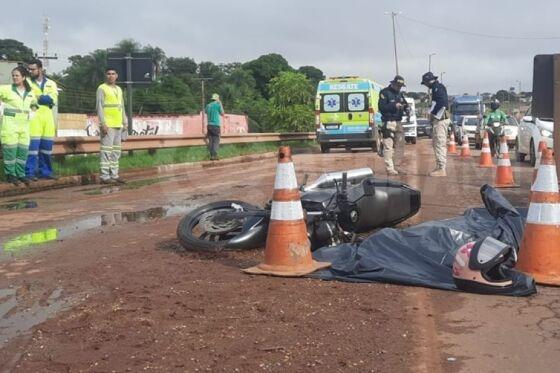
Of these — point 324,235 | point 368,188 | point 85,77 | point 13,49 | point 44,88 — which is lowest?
point 324,235

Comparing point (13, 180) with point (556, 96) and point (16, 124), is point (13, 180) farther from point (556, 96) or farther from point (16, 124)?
point (556, 96)

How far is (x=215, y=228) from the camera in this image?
5.84 metres

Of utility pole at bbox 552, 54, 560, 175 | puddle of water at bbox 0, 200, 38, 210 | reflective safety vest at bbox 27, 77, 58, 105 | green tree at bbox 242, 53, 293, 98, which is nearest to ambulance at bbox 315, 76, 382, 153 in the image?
reflective safety vest at bbox 27, 77, 58, 105

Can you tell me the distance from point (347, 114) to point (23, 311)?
2119 centimetres

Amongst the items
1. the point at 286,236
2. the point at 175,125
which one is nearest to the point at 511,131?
the point at 286,236

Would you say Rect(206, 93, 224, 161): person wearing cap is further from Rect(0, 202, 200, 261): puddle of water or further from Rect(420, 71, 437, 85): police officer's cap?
Rect(0, 202, 200, 261): puddle of water

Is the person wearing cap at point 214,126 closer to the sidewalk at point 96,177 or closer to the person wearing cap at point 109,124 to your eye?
the sidewalk at point 96,177

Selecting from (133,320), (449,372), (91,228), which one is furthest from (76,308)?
(91,228)

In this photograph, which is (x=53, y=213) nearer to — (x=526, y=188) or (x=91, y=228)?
(x=91, y=228)

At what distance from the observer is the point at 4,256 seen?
5.66 m

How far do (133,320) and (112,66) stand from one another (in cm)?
1394

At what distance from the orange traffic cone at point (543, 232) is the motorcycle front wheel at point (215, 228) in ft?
7.26

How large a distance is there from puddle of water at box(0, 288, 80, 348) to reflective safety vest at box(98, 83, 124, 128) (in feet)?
25.8

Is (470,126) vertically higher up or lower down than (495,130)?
higher up
